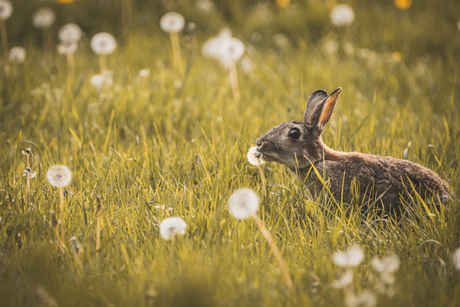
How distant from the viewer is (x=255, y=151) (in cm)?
318

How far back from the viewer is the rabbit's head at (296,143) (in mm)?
3131

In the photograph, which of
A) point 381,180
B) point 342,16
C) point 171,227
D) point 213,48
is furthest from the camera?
point 342,16

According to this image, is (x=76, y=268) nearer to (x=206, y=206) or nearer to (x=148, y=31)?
(x=206, y=206)

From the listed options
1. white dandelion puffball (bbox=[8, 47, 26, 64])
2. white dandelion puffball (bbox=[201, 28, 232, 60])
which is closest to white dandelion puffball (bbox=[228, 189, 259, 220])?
white dandelion puffball (bbox=[201, 28, 232, 60])

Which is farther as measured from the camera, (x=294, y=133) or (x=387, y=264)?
(x=294, y=133)

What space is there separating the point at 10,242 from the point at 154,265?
939 millimetres

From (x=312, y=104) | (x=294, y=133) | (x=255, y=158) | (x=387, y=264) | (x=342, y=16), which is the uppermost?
(x=342, y=16)

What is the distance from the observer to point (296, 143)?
3146mm

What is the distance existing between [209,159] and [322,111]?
1.07m

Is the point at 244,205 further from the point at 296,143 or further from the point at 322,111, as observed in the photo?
the point at 322,111

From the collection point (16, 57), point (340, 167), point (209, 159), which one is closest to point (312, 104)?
point (340, 167)

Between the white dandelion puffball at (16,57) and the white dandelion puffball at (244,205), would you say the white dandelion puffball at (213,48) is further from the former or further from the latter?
the white dandelion puffball at (244,205)

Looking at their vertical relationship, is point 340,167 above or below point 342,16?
below

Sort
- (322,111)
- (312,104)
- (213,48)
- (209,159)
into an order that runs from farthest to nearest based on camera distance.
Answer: (213,48), (209,159), (312,104), (322,111)
